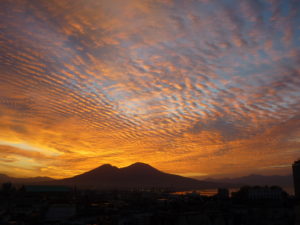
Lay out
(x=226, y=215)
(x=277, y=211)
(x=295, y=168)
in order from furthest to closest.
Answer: (x=295, y=168)
(x=277, y=211)
(x=226, y=215)

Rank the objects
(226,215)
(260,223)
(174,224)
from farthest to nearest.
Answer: (260,223), (226,215), (174,224)

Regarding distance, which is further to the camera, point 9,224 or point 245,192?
point 245,192

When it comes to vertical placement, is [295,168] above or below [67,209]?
above

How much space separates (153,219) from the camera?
2739 cm

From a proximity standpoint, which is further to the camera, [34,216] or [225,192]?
[225,192]

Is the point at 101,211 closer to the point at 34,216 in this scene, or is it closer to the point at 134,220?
the point at 34,216

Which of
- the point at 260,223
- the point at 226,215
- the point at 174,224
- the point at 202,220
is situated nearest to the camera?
the point at 174,224

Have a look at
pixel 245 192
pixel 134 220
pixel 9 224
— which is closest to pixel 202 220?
pixel 134 220

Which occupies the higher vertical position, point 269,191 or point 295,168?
point 295,168

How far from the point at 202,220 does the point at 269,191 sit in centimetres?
5186

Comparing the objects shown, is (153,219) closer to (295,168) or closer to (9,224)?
(9,224)

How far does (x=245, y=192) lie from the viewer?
70125mm

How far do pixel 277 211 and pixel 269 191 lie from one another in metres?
39.3

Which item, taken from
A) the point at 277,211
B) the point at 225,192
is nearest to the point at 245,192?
the point at 225,192
